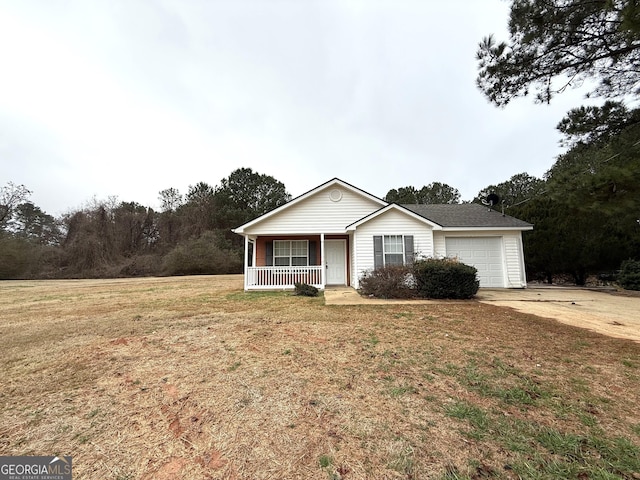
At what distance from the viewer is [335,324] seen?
5.70 metres

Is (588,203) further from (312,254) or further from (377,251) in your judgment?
(312,254)

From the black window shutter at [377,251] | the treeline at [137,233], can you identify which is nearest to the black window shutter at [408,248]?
the black window shutter at [377,251]

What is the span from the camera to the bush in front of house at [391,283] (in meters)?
9.27

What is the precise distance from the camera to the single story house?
11.5 m

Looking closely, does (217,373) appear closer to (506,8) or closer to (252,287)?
(252,287)

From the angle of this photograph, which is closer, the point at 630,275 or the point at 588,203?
the point at 588,203

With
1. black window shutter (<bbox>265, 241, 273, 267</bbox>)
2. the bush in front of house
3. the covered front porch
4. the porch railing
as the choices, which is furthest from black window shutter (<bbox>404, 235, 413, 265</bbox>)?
black window shutter (<bbox>265, 241, 273, 267</bbox>)

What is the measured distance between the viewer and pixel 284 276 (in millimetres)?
12609

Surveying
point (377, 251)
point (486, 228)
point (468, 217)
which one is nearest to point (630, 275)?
point (486, 228)

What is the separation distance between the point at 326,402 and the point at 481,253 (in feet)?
Answer: 39.5

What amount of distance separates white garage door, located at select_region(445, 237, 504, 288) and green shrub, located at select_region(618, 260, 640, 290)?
16.5 feet

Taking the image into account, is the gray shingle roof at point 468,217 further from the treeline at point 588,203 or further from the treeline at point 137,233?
the treeline at point 137,233

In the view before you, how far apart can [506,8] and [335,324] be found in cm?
924

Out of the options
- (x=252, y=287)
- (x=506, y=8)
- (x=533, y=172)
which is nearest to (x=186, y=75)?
(x=252, y=287)
